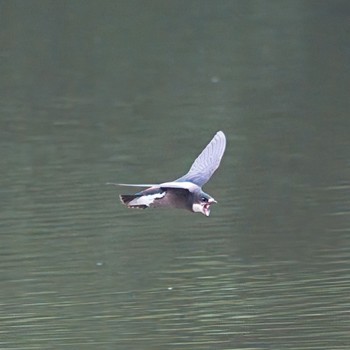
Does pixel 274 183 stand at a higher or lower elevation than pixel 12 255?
higher

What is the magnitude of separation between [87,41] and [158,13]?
8.82ft

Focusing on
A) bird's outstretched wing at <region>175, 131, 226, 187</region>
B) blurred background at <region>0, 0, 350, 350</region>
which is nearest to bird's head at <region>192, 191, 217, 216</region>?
bird's outstretched wing at <region>175, 131, 226, 187</region>

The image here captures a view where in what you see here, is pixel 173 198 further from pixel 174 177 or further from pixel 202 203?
pixel 174 177

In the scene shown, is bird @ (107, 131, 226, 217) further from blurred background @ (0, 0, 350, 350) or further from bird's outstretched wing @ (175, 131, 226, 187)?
blurred background @ (0, 0, 350, 350)

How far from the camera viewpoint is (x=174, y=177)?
14.9 metres

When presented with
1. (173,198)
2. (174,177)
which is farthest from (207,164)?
(174,177)

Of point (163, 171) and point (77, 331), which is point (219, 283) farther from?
point (163, 171)

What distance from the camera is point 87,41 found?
85.0 feet

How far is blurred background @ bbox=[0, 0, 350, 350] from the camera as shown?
415 inches

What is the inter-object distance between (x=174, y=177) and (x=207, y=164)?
18.7 ft

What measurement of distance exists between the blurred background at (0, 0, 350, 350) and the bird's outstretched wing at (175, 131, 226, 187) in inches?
50.9

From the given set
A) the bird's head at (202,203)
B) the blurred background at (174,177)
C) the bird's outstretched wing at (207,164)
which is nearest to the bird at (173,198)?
the bird's head at (202,203)

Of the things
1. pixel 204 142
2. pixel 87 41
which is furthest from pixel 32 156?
pixel 87 41

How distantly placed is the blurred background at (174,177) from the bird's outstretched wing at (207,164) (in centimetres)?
129
